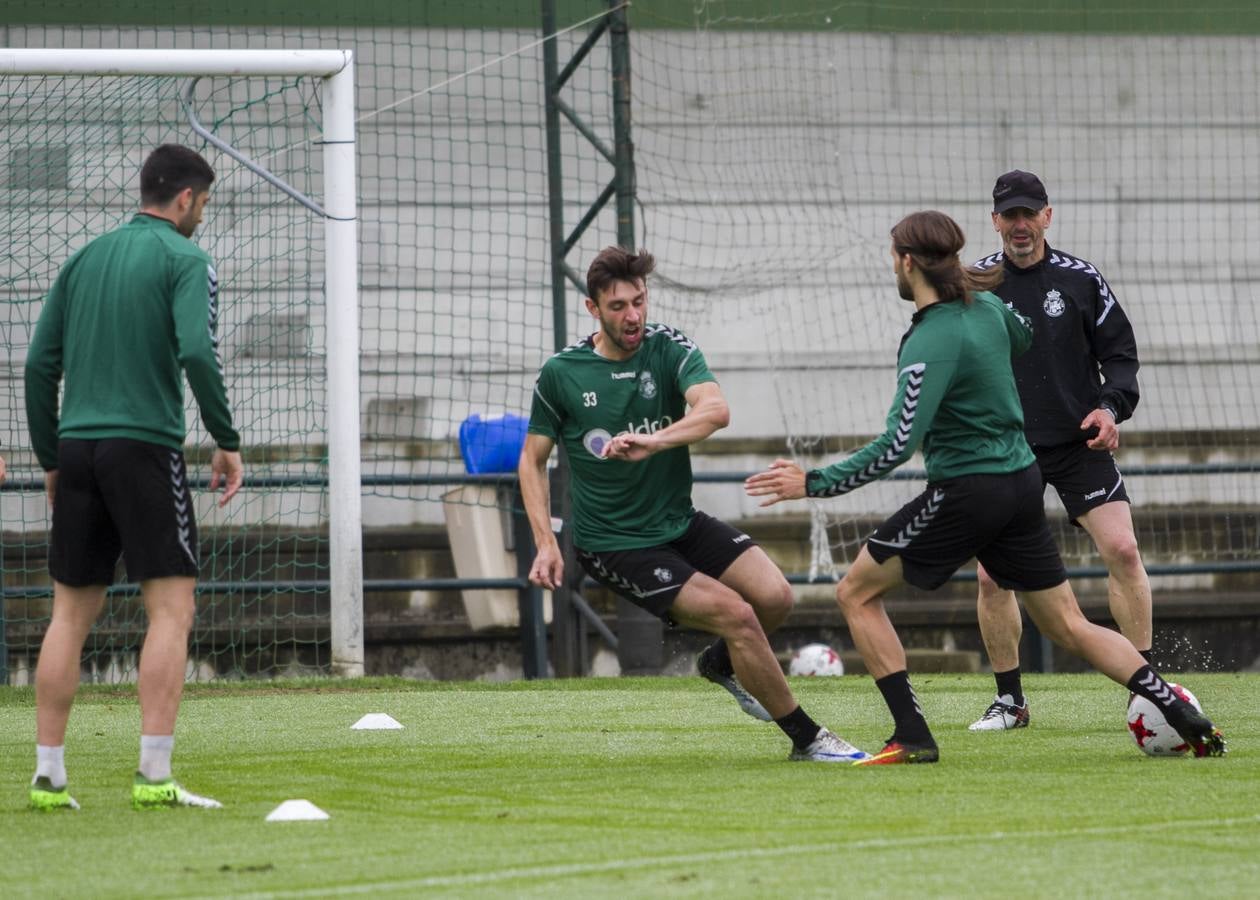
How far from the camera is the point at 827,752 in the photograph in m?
6.56

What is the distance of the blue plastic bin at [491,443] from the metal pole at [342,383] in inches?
94.0

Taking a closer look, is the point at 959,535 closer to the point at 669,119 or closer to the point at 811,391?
the point at 811,391

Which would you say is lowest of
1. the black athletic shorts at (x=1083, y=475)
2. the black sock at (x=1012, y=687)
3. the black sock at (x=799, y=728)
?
the black sock at (x=1012, y=687)

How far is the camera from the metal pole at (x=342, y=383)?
11.1 m

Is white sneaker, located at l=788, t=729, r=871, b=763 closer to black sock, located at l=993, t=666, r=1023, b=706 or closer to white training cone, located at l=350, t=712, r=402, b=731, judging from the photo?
black sock, located at l=993, t=666, r=1023, b=706

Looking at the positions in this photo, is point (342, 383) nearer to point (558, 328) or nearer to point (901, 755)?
point (558, 328)

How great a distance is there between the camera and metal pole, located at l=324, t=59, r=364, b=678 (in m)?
11.1

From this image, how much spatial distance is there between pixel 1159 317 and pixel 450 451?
255 inches

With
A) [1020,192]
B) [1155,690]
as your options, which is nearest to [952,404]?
[1155,690]

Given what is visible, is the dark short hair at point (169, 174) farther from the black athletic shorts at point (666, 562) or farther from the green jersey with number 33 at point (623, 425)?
the black athletic shorts at point (666, 562)

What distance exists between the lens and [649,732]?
802 cm

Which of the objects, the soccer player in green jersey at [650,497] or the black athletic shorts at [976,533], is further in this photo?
the soccer player in green jersey at [650,497]

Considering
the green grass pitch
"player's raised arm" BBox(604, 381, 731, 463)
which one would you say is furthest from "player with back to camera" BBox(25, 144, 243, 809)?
"player's raised arm" BBox(604, 381, 731, 463)

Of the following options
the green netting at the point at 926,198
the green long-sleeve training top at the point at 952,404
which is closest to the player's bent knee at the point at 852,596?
the green long-sleeve training top at the point at 952,404
